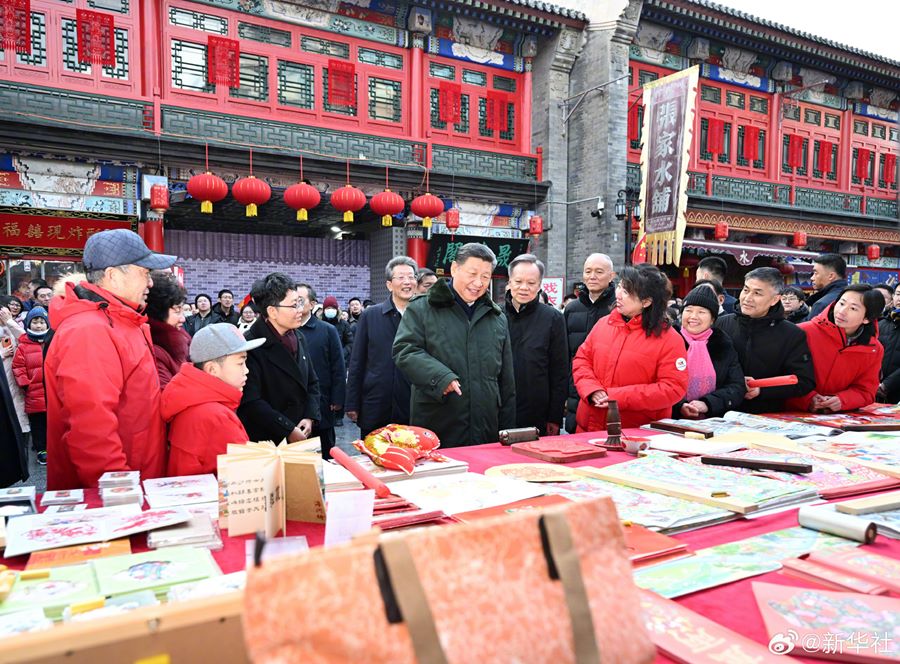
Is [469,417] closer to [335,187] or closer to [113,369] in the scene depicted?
[113,369]

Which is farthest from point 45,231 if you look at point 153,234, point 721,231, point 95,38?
point 721,231

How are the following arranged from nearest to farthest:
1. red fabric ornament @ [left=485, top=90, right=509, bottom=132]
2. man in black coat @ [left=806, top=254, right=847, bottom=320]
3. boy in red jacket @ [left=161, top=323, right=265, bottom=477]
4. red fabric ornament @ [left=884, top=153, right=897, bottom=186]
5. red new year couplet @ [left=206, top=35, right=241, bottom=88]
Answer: boy in red jacket @ [left=161, top=323, right=265, bottom=477] < man in black coat @ [left=806, top=254, right=847, bottom=320] < red new year couplet @ [left=206, top=35, right=241, bottom=88] < red fabric ornament @ [left=485, top=90, right=509, bottom=132] < red fabric ornament @ [left=884, top=153, right=897, bottom=186]

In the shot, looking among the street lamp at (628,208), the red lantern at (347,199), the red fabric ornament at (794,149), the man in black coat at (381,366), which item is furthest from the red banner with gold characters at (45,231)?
the red fabric ornament at (794,149)

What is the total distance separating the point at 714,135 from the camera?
12234 millimetres

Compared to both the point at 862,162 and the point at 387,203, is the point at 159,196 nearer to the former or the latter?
the point at 387,203

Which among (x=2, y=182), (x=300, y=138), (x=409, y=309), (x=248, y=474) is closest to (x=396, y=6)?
(x=300, y=138)

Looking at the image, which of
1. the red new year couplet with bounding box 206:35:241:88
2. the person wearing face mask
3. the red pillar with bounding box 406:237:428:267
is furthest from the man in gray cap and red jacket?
the red pillar with bounding box 406:237:428:267

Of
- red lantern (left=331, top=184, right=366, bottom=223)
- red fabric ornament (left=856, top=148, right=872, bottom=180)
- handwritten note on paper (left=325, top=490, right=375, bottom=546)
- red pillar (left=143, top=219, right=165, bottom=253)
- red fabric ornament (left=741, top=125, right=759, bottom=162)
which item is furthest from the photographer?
red fabric ornament (left=856, top=148, right=872, bottom=180)

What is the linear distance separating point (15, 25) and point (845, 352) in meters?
8.95

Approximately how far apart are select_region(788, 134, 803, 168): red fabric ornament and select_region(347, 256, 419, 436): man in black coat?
1250 centimetres

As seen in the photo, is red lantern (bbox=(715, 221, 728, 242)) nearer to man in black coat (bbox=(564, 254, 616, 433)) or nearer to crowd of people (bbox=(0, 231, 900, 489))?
crowd of people (bbox=(0, 231, 900, 489))

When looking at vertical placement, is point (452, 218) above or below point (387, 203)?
below

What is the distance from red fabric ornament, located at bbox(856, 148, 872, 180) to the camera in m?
14.4

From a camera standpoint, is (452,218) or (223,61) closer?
(223,61)
